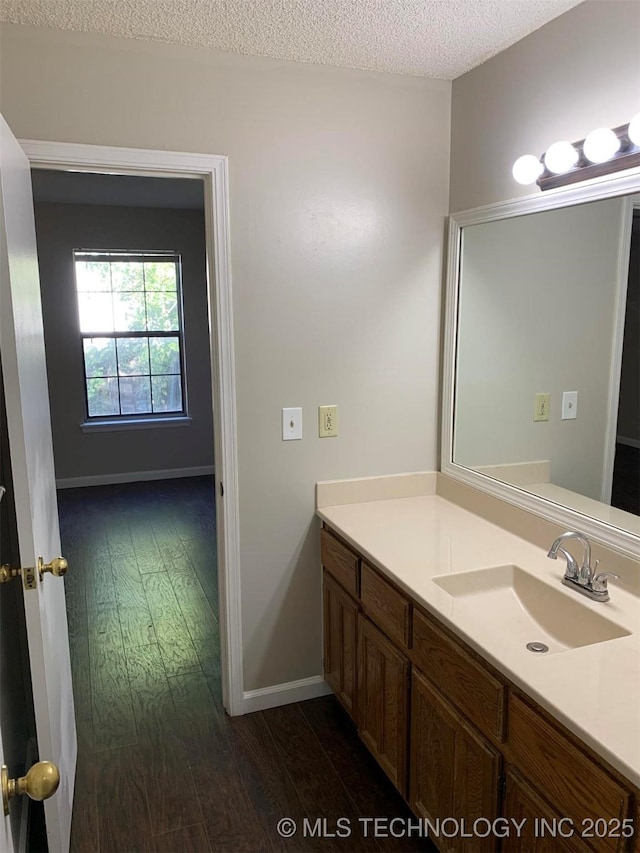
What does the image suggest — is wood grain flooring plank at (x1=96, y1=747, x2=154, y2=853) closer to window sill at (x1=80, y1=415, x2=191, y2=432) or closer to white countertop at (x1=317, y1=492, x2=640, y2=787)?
white countertop at (x1=317, y1=492, x2=640, y2=787)

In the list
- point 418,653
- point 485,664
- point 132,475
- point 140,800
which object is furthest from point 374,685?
point 132,475

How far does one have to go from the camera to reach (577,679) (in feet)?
4.34

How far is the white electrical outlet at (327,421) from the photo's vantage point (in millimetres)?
2465

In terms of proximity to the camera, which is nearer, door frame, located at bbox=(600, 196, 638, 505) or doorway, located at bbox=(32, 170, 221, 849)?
door frame, located at bbox=(600, 196, 638, 505)

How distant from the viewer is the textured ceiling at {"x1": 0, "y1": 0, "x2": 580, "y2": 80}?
5.92 feet

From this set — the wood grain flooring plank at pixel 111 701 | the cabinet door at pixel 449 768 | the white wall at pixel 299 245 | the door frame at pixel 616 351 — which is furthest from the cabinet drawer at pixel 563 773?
the wood grain flooring plank at pixel 111 701

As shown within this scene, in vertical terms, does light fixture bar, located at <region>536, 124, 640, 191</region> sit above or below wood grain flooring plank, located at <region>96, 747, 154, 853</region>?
above

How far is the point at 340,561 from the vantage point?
2326 millimetres

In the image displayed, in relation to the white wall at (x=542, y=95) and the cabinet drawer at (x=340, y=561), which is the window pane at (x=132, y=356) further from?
the white wall at (x=542, y=95)

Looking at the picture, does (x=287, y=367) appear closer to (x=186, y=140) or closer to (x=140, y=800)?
(x=186, y=140)

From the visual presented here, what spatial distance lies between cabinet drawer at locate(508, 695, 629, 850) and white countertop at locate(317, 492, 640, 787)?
55 mm

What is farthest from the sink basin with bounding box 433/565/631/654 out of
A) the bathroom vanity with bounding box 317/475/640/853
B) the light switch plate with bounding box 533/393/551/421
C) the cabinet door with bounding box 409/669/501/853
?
the light switch plate with bounding box 533/393/551/421

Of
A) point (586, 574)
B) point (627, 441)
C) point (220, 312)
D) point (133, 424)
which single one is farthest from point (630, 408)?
point (133, 424)

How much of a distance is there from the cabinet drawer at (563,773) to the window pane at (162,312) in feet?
17.1
